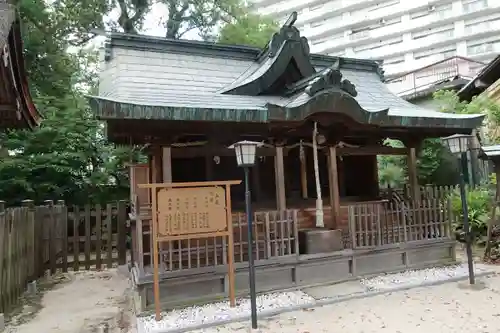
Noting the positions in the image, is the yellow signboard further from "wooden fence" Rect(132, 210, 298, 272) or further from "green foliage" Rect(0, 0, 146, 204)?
"green foliage" Rect(0, 0, 146, 204)

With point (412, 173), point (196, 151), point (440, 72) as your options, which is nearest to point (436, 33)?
point (440, 72)

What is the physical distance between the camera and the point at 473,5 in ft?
138

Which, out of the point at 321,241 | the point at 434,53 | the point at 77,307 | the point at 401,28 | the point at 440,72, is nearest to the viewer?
the point at 77,307

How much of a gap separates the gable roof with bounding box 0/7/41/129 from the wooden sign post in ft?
8.57

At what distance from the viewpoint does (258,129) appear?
6.93 meters

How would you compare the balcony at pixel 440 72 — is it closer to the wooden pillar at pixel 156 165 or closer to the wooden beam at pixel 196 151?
the wooden beam at pixel 196 151

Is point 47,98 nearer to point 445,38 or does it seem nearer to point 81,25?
point 81,25

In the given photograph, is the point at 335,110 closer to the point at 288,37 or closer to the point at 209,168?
the point at 288,37

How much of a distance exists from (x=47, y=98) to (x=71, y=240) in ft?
16.2

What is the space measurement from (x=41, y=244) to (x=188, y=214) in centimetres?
474

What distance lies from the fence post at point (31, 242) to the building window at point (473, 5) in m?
49.2

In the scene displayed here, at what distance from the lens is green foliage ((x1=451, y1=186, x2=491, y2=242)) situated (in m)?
9.53

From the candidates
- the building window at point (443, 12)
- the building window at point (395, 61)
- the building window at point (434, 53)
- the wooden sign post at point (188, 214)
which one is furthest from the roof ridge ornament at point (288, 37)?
the building window at point (443, 12)

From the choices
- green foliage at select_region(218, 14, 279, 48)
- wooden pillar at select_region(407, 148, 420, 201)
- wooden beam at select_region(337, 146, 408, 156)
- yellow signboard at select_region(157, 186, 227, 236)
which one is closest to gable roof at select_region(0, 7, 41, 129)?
yellow signboard at select_region(157, 186, 227, 236)
